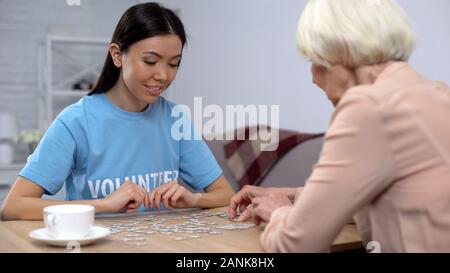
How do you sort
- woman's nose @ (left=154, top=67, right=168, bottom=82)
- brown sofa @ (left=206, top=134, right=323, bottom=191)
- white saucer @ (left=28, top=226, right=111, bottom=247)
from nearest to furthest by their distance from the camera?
1. white saucer @ (left=28, top=226, right=111, bottom=247)
2. woman's nose @ (left=154, top=67, right=168, bottom=82)
3. brown sofa @ (left=206, top=134, right=323, bottom=191)

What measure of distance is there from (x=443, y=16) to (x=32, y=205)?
4.68ft

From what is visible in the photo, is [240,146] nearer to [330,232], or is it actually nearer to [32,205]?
[32,205]

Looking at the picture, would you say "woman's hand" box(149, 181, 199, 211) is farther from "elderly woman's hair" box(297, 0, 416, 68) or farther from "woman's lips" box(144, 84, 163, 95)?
"elderly woman's hair" box(297, 0, 416, 68)

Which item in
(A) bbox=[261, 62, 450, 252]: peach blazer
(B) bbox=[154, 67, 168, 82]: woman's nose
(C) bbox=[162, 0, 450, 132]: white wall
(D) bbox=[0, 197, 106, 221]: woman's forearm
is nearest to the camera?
(A) bbox=[261, 62, 450, 252]: peach blazer

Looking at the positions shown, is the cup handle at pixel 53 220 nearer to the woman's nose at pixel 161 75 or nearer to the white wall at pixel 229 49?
the woman's nose at pixel 161 75

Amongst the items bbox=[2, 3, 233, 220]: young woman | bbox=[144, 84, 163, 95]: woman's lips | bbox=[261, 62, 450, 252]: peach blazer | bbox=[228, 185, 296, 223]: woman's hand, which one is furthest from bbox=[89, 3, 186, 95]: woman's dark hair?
bbox=[261, 62, 450, 252]: peach blazer

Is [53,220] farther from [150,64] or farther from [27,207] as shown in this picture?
[150,64]

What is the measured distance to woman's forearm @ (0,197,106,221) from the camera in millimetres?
1322

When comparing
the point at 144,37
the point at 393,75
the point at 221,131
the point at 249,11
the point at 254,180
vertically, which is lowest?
the point at 254,180

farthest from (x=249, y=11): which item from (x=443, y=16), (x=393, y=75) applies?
(x=393, y=75)

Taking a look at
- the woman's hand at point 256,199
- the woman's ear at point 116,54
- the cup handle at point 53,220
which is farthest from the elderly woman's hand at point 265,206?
the woman's ear at point 116,54

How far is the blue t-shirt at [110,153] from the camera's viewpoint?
148 cm

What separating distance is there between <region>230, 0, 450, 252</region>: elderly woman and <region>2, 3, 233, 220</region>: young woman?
59cm
